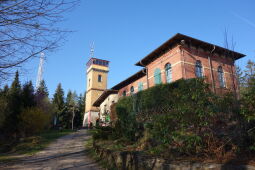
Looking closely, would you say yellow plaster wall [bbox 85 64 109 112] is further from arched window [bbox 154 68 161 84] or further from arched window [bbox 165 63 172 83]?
arched window [bbox 165 63 172 83]

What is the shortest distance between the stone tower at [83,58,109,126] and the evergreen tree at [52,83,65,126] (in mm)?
7865

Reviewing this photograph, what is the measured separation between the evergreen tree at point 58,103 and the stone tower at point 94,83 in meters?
7.87

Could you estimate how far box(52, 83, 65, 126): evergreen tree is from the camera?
42750 mm

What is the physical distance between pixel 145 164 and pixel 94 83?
3489 cm

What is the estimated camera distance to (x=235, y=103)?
427cm

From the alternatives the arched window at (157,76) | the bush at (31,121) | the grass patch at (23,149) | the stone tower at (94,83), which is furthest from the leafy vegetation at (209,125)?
the stone tower at (94,83)

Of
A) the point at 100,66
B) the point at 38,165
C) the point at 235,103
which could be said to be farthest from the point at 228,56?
the point at 100,66

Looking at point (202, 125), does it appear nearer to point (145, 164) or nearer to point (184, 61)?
point (145, 164)

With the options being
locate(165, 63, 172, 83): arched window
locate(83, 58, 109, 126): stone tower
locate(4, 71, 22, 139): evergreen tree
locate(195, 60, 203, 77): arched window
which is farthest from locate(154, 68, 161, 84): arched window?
locate(83, 58, 109, 126): stone tower

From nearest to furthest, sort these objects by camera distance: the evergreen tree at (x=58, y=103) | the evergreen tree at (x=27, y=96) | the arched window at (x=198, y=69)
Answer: the arched window at (x=198, y=69), the evergreen tree at (x=27, y=96), the evergreen tree at (x=58, y=103)

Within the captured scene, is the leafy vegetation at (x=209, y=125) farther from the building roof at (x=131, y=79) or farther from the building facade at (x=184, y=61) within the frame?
the building roof at (x=131, y=79)

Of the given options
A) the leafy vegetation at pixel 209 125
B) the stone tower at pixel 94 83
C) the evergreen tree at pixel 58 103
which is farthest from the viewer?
the evergreen tree at pixel 58 103

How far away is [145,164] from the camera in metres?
4.73

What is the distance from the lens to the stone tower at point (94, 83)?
3694 cm
